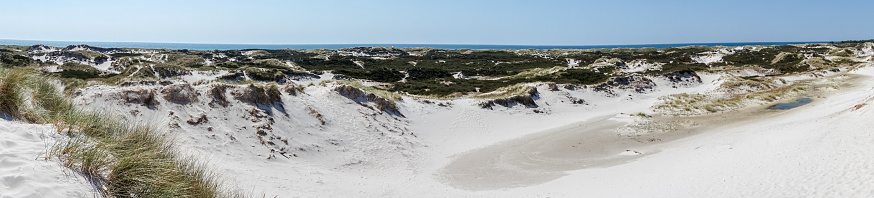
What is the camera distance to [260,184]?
9203mm

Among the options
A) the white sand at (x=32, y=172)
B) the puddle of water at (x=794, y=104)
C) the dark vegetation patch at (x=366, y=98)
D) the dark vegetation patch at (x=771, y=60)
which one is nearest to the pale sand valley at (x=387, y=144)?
the white sand at (x=32, y=172)

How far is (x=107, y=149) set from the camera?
435 centimetres

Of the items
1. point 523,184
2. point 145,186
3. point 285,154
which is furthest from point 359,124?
point 145,186

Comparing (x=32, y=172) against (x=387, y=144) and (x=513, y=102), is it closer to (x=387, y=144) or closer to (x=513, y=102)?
(x=387, y=144)

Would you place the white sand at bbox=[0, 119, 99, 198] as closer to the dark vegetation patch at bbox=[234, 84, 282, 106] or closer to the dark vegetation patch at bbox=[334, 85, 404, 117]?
the dark vegetation patch at bbox=[234, 84, 282, 106]

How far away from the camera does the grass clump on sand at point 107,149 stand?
391 cm

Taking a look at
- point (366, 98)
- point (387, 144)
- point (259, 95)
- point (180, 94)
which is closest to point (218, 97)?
point (180, 94)

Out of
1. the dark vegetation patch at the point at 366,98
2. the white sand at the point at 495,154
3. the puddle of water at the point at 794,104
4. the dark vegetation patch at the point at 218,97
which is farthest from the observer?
the puddle of water at the point at 794,104

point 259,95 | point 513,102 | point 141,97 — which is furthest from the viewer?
point 513,102

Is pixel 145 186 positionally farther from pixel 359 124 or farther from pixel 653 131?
pixel 653 131

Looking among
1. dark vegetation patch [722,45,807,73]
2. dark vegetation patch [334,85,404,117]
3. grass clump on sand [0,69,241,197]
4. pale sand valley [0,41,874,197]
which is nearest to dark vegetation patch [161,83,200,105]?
pale sand valley [0,41,874,197]

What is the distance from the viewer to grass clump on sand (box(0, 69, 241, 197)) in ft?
12.8

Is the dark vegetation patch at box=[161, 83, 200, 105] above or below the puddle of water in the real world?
above

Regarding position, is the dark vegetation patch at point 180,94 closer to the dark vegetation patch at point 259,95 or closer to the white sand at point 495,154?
the white sand at point 495,154
